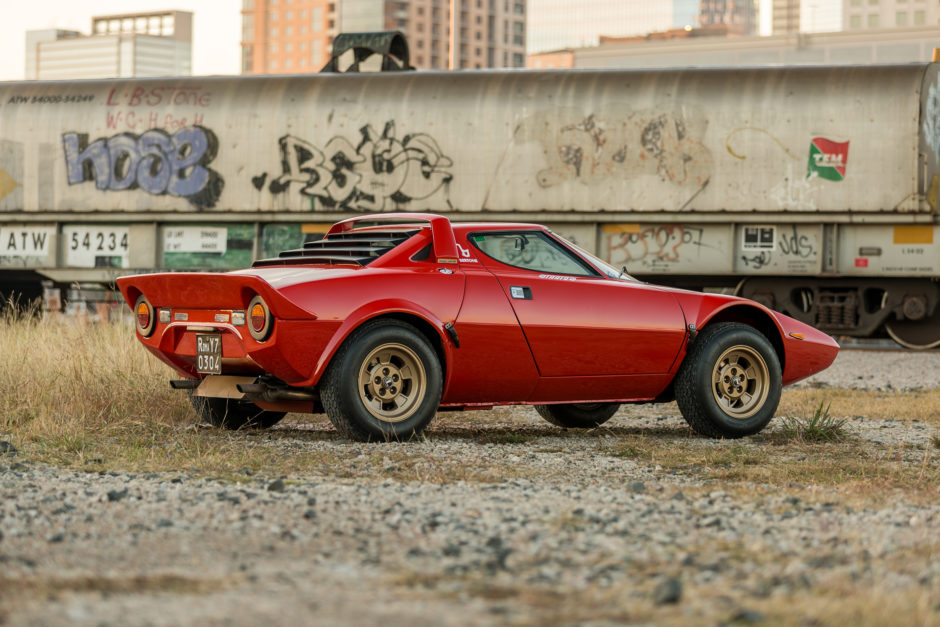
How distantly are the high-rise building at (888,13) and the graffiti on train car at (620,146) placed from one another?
152633 millimetres

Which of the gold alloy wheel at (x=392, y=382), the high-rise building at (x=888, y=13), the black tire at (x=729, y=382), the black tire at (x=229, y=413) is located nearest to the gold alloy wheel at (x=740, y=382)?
the black tire at (x=729, y=382)

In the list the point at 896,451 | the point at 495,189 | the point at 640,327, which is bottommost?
the point at 896,451

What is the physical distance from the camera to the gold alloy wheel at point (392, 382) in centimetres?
651

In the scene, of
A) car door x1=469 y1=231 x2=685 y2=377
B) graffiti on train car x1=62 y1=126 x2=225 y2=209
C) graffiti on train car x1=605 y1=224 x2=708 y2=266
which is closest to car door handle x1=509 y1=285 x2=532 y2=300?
car door x1=469 y1=231 x2=685 y2=377

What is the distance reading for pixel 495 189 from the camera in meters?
15.5

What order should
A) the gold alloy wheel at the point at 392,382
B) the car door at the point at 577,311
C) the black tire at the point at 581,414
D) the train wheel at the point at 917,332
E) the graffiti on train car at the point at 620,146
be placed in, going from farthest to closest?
the train wheel at the point at 917,332 < the graffiti on train car at the point at 620,146 < the black tire at the point at 581,414 < the car door at the point at 577,311 < the gold alloy wheel at the point at 392,382

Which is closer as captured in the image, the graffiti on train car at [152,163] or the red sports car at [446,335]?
the red sports car at [446,335]

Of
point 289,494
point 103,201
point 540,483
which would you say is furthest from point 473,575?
point 103,201

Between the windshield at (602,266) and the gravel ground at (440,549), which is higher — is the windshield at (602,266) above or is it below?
above

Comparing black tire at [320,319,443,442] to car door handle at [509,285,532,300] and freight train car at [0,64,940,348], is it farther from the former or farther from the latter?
freight train car at [0,64,940,348]

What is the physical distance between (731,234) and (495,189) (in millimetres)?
3027

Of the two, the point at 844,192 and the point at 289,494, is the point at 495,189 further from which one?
the point at 289,494

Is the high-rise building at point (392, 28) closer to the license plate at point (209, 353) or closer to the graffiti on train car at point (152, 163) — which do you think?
the graffiti on train car at point (152, 163)

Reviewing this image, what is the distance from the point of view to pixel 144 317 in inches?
279
